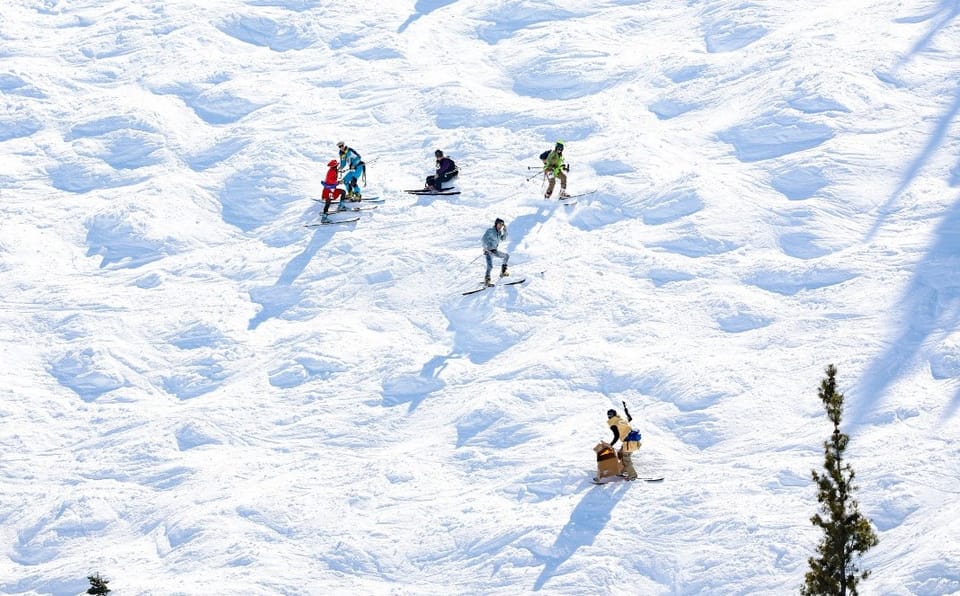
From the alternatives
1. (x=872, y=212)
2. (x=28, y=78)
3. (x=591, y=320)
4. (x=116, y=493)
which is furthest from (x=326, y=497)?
(x=28, y=78)

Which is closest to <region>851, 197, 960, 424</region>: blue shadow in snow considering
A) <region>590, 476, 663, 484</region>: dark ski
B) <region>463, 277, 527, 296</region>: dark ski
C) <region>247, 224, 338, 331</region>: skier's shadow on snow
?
<region>590, 476, 663, 484</region>: dark ski

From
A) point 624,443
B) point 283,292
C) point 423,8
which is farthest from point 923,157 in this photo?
point 423,8

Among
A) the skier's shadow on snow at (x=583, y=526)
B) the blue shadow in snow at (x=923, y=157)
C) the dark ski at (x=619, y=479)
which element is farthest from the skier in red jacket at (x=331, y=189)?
the blue shadow in snow at (x=923, y=157)

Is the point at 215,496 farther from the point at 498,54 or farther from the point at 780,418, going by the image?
the point at 498,54

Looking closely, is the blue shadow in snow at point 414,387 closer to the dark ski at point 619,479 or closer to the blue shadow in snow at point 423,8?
the dark ski at point 619,479

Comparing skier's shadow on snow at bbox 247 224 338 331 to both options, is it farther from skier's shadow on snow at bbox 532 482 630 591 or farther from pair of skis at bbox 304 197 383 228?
skier's shadow on snow at bbox 532 482 630 591
